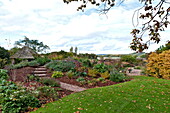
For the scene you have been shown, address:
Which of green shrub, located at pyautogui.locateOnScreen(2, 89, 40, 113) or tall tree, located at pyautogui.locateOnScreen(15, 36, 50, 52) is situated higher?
tall tree, located at pyautogui.locateOnScreen(15, 36, 50, 52)

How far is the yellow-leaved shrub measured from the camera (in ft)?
36.3

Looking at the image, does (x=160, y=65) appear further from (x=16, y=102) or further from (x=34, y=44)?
(x=34, y=44)

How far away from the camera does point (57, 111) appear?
3850mm

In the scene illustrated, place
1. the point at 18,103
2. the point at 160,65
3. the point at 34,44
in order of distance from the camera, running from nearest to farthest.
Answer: the point at 18,103
the point at 160,65
the point at 34,44

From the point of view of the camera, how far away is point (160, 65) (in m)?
11.5

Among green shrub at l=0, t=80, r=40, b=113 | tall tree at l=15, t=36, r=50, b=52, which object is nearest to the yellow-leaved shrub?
green shrub at l=0, t=80, r=40, b=113

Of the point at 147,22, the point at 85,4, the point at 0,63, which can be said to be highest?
the point at 85,4

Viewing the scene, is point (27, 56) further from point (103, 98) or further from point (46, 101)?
point (103, 98)

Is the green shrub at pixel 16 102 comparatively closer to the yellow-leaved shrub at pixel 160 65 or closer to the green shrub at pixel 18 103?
the green shrub at pixel 18 103

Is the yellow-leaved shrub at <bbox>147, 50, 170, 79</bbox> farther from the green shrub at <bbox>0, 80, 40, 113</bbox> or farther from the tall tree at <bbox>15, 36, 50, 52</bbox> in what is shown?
the tall tree at <bbox>15, 36, 50, 52</bbox>

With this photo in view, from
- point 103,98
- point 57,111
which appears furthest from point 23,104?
point 103,98

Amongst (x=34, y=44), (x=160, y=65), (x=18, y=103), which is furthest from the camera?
(x=34, y=44)

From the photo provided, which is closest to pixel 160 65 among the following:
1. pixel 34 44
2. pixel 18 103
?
pixel 18 103

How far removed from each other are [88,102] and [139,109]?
1548 mm
